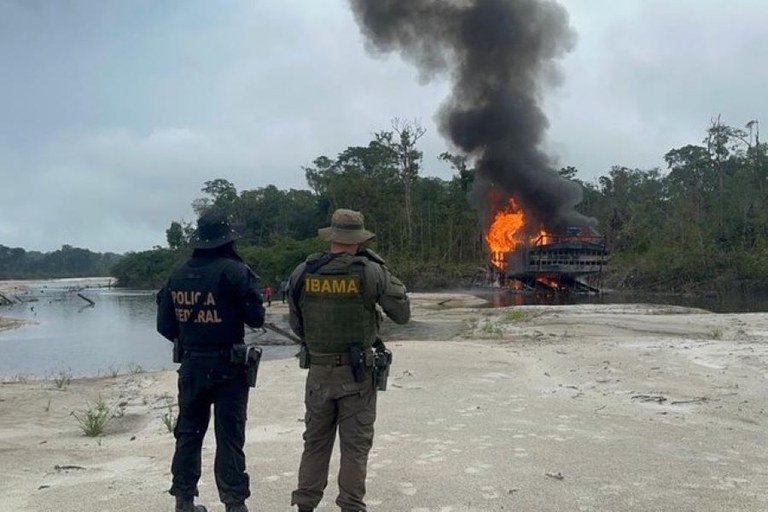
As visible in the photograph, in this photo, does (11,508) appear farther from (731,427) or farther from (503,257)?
(503,257)

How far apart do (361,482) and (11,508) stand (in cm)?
234

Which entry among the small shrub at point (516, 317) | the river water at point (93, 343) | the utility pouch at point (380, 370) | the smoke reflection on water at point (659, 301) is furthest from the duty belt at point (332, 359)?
the smoke reflection on water at point (659, 301)

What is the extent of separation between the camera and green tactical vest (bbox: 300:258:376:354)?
3.81 m

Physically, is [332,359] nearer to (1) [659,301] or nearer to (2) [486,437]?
(2) [486,437]

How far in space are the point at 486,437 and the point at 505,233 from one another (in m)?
39.6

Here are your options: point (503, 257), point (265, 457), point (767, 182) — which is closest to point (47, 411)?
point (265, 457)

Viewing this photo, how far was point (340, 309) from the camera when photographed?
3.83m

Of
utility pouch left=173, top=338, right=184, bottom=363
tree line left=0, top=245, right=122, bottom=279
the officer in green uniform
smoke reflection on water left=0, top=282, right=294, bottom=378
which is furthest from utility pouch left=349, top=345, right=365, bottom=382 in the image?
tree line left=0, top=245, right=122, bottom=279

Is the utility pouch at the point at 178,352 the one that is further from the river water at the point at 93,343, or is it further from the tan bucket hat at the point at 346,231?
the river water at the point at 93,343

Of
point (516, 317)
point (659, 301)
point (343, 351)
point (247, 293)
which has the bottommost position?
point (516, 317)

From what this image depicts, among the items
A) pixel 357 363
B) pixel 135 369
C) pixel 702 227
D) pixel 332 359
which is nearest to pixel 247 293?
pixel 332 359

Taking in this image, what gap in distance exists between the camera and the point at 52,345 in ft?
75.3

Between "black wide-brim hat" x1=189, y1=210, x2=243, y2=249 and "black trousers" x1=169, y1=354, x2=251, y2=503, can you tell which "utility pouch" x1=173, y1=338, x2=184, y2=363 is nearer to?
"black trousers" x1=169, y1=354, x2=251, y2=503

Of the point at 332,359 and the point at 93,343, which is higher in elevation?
the point at 332,359
